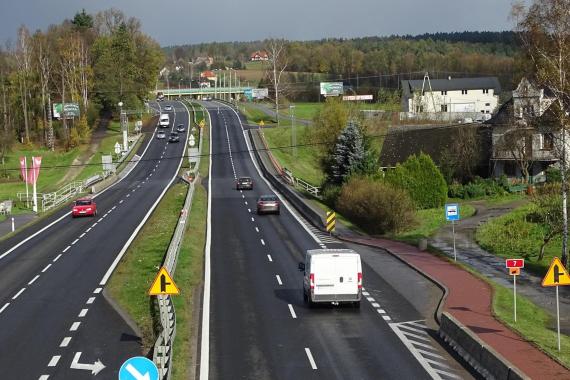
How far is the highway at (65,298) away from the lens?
21.4 metres

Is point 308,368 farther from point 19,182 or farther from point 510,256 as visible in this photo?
point 19,182

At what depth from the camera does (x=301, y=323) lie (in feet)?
82.0

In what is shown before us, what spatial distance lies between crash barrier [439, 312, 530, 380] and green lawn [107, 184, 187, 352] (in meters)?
7.98

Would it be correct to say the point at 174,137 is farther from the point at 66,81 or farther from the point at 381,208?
the point at 381,208

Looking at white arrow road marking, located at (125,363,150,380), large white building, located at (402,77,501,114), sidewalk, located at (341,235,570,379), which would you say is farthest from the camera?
large white building, located at (402,77,501,114)

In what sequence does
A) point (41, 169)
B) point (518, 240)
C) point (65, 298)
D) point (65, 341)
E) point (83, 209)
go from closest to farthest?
point (65, 341), point (65, 298), point (518, 240), point (83, 209), point (41, 169)

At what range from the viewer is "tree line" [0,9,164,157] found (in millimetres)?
120062

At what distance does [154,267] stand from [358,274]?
40.4 feet

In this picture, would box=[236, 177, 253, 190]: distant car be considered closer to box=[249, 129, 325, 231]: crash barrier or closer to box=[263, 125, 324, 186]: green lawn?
box=[249, 129, 325, 231]: crash barrier

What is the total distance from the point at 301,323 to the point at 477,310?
18.6ft

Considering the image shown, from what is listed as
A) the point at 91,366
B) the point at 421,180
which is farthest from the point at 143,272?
the point at 421,180

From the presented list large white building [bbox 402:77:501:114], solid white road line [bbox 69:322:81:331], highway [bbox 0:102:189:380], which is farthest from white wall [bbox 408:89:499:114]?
solid white road line [bbox 69:322:81:331]

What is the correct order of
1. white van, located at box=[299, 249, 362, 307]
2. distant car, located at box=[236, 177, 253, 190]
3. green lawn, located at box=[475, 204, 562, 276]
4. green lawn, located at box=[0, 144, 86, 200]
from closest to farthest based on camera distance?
1. white van, located at box=[299, 249, 362, 307]
2. green lawn, located at box=[475, 204, 562, 276]
3. distant car, located at box=[236, 177, 253, 190]
4. green lawn, located at box=[0, 144, 86, 200]

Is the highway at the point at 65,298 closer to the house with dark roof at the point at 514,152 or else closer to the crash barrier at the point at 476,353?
the crash barrier at the point at 476,353
